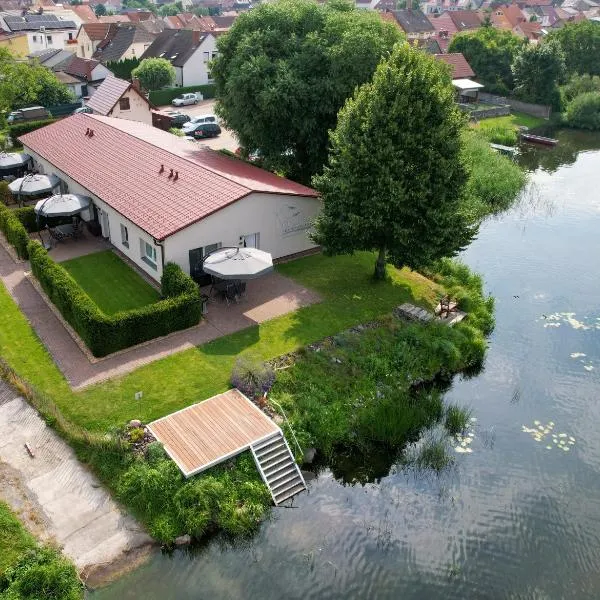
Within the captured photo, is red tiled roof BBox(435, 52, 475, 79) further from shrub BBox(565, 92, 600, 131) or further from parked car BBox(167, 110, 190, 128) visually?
→ parked car BBox(167, 110, 190, 128)

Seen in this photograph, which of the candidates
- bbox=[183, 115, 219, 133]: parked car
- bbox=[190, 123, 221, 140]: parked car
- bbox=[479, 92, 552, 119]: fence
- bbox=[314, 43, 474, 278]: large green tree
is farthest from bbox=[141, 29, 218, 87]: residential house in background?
bbox=[314, 43, 474, 278]: large green tree

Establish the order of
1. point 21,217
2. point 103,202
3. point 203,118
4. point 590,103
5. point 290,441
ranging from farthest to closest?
point 590,103 → point 203,118 → point 21,217 → point 103,202 → point 290,441

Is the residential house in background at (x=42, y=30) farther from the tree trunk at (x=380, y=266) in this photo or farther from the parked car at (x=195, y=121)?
the tree trunk at (x=380, y=266)

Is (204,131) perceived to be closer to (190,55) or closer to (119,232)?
(190,55)

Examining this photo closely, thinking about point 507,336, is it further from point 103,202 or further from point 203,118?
point 203,118

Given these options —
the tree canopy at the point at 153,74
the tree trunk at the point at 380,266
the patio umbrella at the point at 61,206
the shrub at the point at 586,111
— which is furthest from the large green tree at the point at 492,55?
the patio umbrella at the point at 61,206

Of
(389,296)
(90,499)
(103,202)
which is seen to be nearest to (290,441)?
(90,499)
